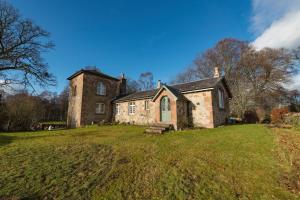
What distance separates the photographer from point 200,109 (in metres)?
14.2

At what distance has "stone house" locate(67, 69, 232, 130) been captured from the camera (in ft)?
45.5

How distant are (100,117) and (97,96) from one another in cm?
311

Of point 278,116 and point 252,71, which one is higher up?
point 252,71

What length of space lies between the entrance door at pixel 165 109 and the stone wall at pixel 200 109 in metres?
2.19

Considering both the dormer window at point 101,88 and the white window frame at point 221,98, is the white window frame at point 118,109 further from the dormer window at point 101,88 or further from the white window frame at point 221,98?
the white window frame at point 221,98

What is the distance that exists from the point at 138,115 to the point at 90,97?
754 cm

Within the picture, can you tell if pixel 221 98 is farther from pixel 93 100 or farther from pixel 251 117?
pixel 93 100

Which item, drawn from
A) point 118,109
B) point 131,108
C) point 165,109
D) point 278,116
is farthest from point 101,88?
point 278,116

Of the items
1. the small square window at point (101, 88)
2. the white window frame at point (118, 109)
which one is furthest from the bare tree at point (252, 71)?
the small square window at point (101, 88)

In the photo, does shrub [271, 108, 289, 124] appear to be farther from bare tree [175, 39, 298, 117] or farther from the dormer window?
the dormer window

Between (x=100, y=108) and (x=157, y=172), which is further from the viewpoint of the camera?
(x=100, y=108)

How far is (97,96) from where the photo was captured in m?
21.7

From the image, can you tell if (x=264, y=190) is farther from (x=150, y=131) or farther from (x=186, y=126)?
(x=186, y=126)

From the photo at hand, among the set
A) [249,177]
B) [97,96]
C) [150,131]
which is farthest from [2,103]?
[249,177]
